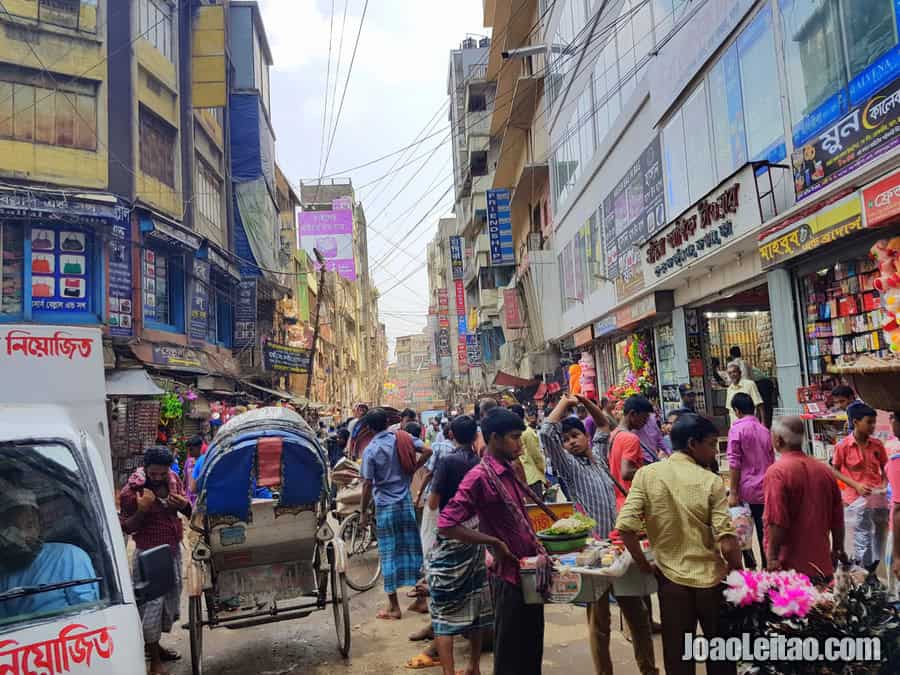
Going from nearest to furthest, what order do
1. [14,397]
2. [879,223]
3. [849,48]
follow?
[14,397] → [879,223] → [849,48]

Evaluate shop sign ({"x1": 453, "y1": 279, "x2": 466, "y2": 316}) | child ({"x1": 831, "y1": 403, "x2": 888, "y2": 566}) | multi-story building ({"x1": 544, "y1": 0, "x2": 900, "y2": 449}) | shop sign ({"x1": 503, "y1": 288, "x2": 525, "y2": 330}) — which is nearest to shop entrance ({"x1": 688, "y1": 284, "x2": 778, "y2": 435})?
multi-story building ({"x1": 544, "y1": 0, "x2": 900, "y2": 449})

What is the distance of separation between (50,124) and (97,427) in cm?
1562

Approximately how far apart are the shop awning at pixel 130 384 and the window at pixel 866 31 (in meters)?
14.7

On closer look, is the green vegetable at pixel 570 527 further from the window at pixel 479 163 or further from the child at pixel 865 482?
the window at pixel 479 163

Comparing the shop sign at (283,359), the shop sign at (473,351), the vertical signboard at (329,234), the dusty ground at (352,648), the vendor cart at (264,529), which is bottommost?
the dusty ground at (352,648)

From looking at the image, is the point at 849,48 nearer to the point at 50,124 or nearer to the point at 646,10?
the point at 646,10

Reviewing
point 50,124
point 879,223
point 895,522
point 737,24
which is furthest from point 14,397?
point 50,124

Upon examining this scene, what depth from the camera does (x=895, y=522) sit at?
436 centimetres

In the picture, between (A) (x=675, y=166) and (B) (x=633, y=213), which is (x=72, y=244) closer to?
(B) (x=633, y=213)

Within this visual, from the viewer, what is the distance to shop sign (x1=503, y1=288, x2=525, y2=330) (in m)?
31.1

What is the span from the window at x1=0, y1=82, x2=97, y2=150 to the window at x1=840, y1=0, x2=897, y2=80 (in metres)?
17.3

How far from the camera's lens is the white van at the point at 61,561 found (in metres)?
2.51

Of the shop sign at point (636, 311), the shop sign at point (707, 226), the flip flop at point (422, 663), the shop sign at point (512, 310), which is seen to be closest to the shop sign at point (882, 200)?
the shop sign at point (707, 226)

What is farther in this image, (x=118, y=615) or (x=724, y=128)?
(x=724, y=128)
